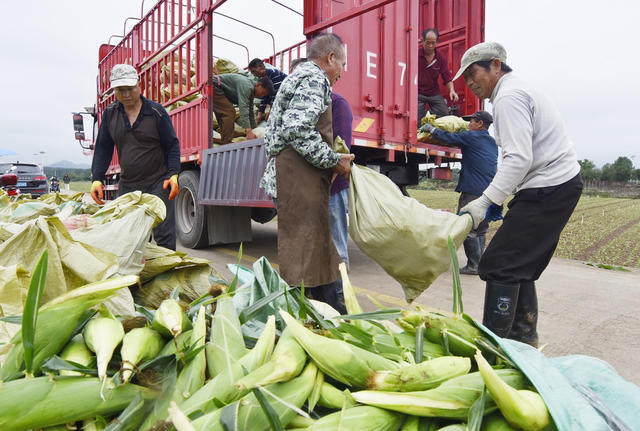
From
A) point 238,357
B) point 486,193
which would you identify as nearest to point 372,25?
point 486,193

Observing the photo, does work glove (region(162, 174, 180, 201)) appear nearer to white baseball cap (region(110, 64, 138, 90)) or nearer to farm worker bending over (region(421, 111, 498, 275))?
white baseball cap (region(110, 64, 138, 90))

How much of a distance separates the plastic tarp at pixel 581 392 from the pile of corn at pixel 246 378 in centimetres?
3

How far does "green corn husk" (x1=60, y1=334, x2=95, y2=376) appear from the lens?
0.80 metres

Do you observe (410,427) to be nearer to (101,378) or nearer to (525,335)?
(101,378)

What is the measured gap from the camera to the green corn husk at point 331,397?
72cm

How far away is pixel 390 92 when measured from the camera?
4.56 metres

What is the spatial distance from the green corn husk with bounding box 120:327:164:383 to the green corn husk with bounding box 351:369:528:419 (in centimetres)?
41

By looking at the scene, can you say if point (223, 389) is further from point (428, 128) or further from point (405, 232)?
point (428, 128)

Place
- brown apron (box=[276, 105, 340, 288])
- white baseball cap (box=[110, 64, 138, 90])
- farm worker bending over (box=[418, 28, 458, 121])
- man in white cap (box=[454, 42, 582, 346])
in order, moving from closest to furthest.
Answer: man in white cap (box=[454, 42, 582, 346])
brown apron (box=[276, 105, 340, 288])
white baseball cap (box=[110, 64, 138, 90])
farm worker bending over (box=[418, 28, 458, 121])

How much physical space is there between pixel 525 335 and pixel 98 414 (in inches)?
94.9

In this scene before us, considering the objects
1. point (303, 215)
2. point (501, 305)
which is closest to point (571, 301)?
point (501, 305)

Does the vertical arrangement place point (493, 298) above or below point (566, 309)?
above

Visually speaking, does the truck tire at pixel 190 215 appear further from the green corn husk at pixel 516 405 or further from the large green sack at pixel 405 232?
the green corn husk at pixel 516 405

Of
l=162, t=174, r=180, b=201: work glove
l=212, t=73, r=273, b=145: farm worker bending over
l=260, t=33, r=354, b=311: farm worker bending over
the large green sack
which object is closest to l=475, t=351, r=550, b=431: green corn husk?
the large green sack
